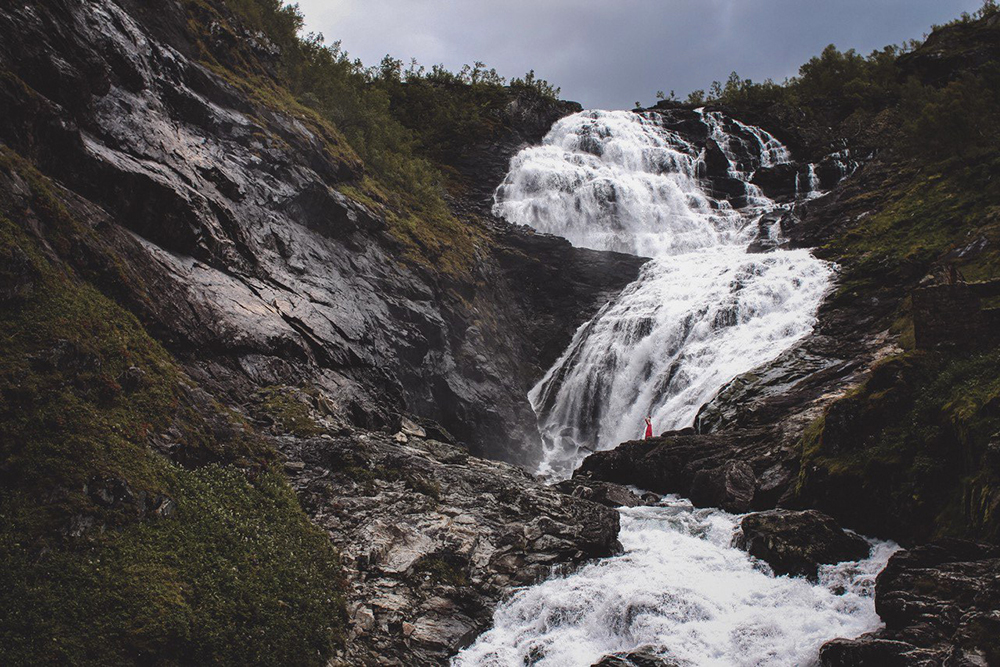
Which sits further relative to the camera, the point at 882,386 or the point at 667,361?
the point at 667,361

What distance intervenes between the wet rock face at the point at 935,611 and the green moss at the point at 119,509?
26.3 feet

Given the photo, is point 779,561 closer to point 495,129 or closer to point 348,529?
point 348,529

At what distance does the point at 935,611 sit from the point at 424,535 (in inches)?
343

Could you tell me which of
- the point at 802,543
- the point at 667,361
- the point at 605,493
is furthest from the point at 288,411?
the point at 667,361

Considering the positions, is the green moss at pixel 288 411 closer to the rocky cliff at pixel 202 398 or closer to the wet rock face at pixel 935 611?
the rocky cliff at pixel 202 398

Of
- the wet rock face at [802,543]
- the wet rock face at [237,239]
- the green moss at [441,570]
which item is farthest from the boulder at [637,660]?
the wet rock face at [237,239]

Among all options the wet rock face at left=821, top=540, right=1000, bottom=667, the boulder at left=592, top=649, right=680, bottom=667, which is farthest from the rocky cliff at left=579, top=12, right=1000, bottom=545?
the boulder at left=592, top=649, right=680, bottom=667

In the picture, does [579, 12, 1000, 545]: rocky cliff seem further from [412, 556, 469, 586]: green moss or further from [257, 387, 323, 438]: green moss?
[257, 387, 323, 438]: green moss

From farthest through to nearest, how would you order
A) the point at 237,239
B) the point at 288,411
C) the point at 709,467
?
the point at 237,239, the point at 709,467, the point at 288,411

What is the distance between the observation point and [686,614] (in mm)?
10500

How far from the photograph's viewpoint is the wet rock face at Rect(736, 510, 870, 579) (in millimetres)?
11188

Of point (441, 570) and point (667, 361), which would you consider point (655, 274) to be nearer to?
point (667, 361)

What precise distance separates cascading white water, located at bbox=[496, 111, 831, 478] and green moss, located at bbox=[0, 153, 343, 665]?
17.9 metres

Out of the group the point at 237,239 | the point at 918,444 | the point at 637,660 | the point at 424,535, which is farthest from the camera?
the point at 237,239
